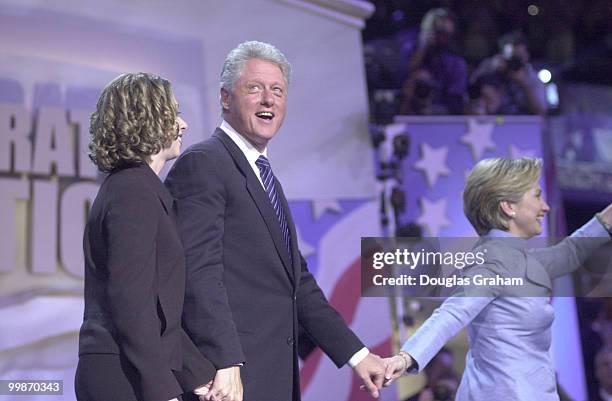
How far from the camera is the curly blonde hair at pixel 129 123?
186cm

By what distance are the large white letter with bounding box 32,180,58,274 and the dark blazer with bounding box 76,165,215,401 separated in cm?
169

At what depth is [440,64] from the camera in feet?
12.8

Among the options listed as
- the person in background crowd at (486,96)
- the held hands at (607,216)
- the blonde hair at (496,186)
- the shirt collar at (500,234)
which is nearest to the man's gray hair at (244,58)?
the blonde hair at (496,186)

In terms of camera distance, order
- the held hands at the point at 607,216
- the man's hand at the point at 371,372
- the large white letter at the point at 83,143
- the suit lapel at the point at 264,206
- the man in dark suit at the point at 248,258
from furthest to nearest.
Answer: the large white letter at the point at 83,143, the held hands at the point at 607,216, the man's hand at the point at 371,372, the suit lapel at the point at 264,206, the man in dark suit at the point at 248,258

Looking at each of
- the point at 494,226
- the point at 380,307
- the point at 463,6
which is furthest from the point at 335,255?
the point at 463,6

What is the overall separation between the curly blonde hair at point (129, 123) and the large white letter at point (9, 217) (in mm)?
1681

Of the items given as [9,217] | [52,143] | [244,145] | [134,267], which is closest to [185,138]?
[52,143]

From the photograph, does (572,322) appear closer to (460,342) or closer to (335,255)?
(460,342)

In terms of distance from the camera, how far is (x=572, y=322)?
3910 mm

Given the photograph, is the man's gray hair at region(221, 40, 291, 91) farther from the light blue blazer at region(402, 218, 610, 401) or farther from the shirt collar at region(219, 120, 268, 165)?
the light blue blazer at region(402, 218, 610, 401)

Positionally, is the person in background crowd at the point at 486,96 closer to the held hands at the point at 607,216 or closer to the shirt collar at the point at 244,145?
the held hands at the point at 607,216

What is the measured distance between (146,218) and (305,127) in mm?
2007

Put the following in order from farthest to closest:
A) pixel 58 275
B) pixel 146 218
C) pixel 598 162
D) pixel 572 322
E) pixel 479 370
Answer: pixel 598 162, pixel 572 322, pixel 58 275, pixel 479 370, pixel 146 218

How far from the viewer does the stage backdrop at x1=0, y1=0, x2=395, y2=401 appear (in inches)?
134
